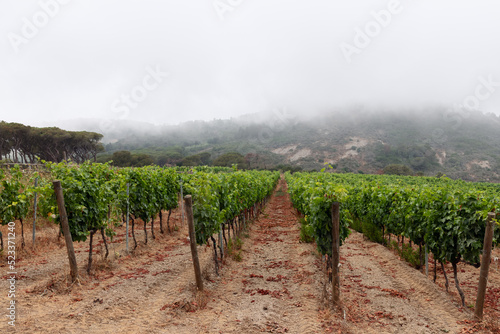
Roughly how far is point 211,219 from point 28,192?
20.2ft

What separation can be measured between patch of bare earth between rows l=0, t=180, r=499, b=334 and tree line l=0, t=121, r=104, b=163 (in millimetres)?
38342

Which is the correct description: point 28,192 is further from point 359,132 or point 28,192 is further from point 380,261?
point 359,132

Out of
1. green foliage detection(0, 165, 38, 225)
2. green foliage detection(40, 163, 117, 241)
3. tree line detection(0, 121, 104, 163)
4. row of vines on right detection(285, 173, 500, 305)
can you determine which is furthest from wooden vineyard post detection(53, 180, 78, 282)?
tree line detection(0, 121, 104, 163)

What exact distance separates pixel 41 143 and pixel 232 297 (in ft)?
164

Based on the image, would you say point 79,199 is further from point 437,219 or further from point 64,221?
point 437,219

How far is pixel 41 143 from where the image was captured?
4347 centimetres

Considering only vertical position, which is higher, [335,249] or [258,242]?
[335,249]

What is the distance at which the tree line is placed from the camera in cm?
4000

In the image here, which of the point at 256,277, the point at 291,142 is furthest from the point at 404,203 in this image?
the point at 291,142

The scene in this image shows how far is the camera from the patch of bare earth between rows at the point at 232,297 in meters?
4.82

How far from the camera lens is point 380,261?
8.89 m

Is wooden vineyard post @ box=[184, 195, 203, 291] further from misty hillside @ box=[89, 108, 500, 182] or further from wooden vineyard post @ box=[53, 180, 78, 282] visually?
misty hillside @ box=[89, 108, 500, 182]

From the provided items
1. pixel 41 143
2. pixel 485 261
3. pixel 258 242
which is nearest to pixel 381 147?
pixel 41 143

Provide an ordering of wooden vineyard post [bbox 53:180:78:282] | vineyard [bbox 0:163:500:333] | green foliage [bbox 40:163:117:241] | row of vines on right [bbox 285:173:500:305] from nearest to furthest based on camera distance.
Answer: row of vines on right [bbox 285:173:500:305]
vineyard [bbox 0:163:500:333]
wooden vineyard post [bbox 53:180:78:282]
green foliage [bbox 40:163:117:241]
